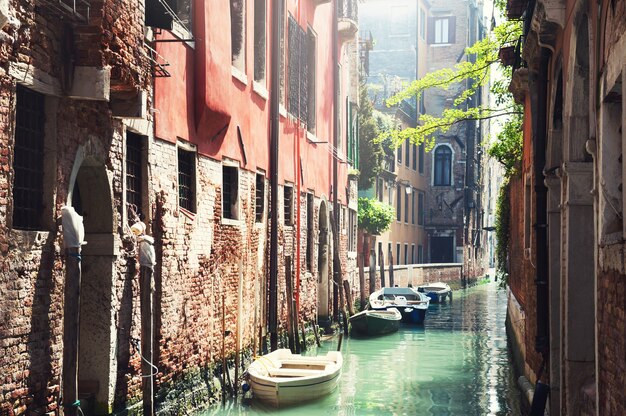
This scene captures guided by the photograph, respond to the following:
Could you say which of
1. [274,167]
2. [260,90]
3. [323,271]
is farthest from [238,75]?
[323,271]

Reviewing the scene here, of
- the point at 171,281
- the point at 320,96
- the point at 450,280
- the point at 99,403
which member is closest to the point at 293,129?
the point at 320,96

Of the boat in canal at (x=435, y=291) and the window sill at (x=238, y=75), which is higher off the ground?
the window sill at (x=238, y=75)

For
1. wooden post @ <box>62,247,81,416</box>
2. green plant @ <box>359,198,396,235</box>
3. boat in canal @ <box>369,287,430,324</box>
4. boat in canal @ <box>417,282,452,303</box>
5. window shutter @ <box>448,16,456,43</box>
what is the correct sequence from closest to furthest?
wooden post @ <box>62,247,81,416</box> < boat in canal @ <box>369,287,430,324</box> < green plant @ <box>359,198,396,235</box> < boat in canal @ <box>417,282,452,303</box> < window shutter @ <box>448,16,456,43</box>

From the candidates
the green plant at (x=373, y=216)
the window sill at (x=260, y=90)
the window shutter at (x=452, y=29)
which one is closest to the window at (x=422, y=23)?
the window shutter at (x=452, y=29)

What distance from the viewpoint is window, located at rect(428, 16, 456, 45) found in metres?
47.3

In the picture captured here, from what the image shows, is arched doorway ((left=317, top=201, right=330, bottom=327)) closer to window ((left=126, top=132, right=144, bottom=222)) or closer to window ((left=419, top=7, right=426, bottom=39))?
window ((left=126, top=132, right=144, bottom=222))

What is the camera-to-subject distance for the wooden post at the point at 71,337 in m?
6.66

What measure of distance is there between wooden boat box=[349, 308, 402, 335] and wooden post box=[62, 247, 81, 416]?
46.3 ft

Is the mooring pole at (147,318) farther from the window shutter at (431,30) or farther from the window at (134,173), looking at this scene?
the window shutter at (431,30)

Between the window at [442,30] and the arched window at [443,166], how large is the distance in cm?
534

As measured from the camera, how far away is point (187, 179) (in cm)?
1086

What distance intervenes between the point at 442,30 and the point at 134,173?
40.0m

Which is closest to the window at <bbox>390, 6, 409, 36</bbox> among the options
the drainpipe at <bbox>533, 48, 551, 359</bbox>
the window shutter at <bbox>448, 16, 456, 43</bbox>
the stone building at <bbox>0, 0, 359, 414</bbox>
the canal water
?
the window shutter at <bbox>448, 16, 456, 43</bbox>

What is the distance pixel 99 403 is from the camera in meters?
8.18
